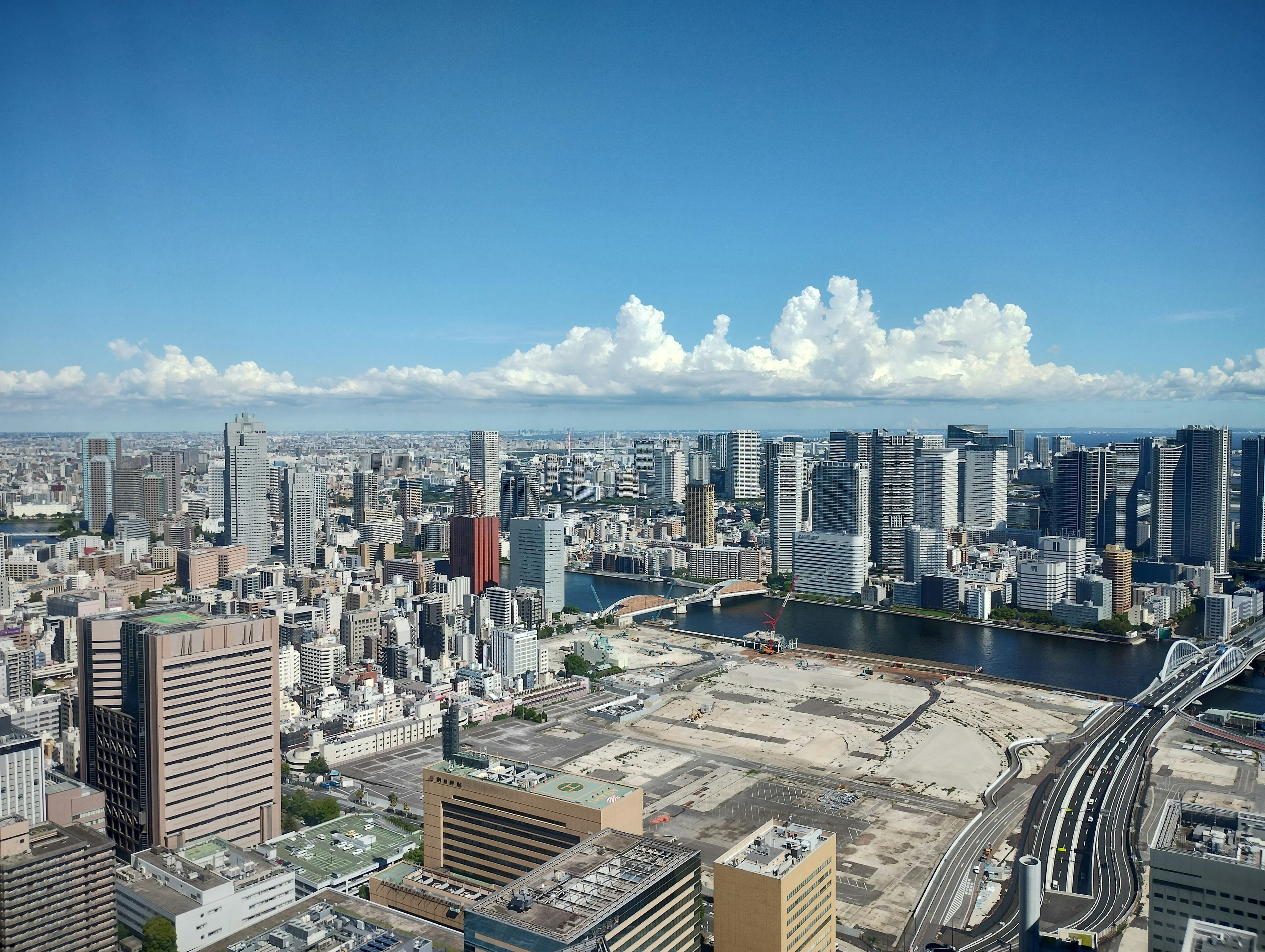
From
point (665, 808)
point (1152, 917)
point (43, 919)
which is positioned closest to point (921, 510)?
point (665, 808)

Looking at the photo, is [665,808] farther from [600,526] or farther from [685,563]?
[600,526]

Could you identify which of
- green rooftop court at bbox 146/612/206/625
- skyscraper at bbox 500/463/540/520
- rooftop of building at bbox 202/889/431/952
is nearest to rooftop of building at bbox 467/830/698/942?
rooftop of building at bbox 202/889/431/952

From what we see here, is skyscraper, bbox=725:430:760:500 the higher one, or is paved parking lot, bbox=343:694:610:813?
skyscraper, bbox=725:430:760:500

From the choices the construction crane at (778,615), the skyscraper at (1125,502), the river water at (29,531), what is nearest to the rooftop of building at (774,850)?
the construction crane at (778,615)

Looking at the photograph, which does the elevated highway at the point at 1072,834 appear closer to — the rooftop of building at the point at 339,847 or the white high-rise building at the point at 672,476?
the rooftop of building at the point at 339,847

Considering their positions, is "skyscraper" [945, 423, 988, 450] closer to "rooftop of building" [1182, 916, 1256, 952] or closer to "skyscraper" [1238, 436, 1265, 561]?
"skyscraper" [1238, 436, 1265, 561]

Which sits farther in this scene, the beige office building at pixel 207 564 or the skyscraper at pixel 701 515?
the skyscraper at pixel 701 515
